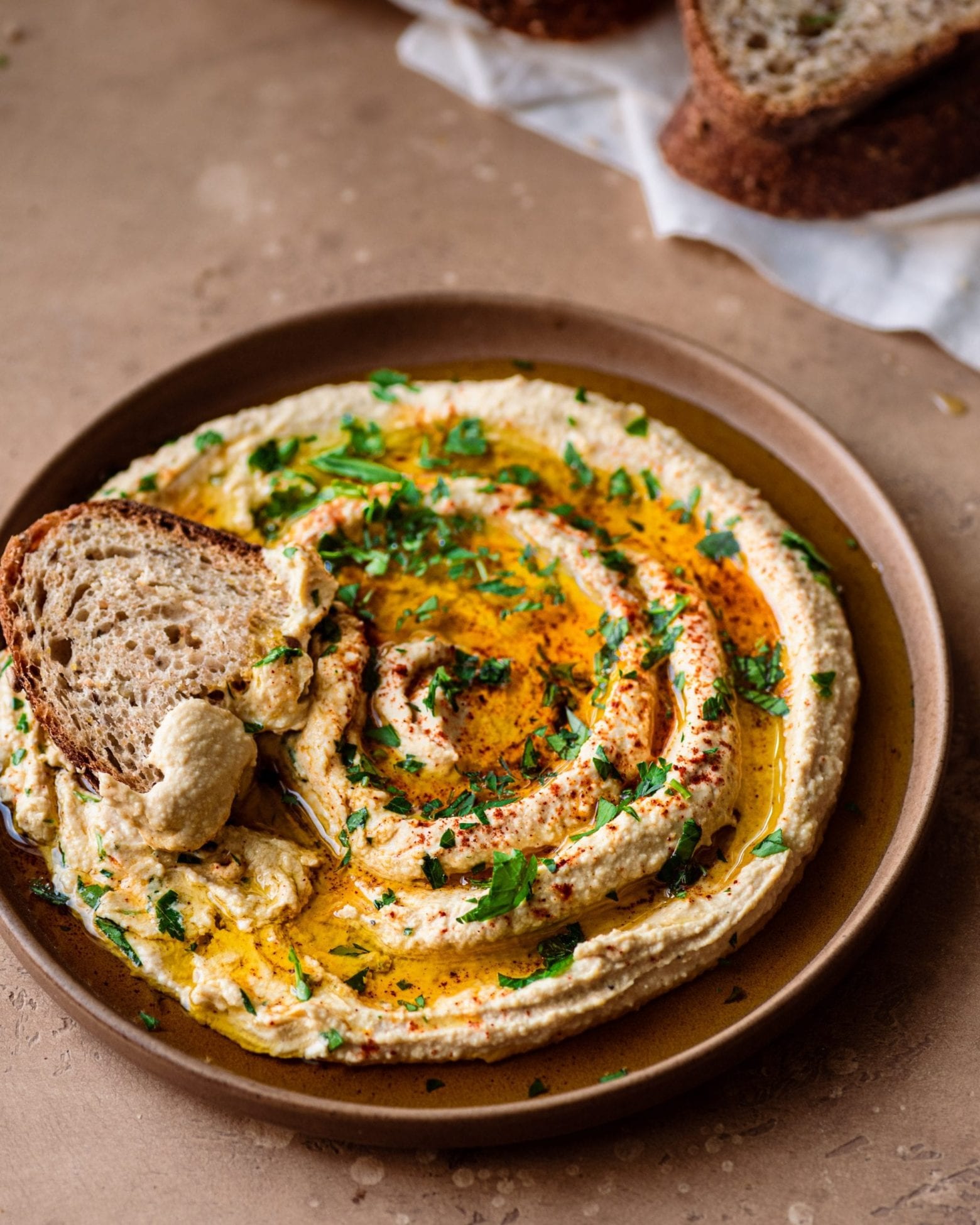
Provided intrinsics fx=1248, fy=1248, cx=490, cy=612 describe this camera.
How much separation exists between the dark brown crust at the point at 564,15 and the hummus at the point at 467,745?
2101 millimetres

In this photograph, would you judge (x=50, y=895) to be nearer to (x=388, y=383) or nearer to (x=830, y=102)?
(x=388, y=383)

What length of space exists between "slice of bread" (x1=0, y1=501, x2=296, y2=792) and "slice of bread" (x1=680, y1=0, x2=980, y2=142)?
2.63 meters

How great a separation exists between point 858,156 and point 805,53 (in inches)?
17.7

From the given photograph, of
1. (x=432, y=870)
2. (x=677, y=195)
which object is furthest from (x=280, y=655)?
(x=677, y=195)

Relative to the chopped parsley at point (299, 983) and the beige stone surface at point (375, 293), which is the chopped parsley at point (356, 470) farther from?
the chopped parsley at point (299, 983)

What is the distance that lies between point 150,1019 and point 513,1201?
1043 mm

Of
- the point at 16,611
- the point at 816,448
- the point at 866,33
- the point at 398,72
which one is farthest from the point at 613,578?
the point at 398,72

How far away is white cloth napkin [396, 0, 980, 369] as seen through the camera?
4.94 metres

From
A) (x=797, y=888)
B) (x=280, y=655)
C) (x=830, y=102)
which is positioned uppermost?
(x=830, y=102)

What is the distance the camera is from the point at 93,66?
6109 millimetres

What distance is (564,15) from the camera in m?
5.45

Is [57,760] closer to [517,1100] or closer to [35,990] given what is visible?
[35,990]

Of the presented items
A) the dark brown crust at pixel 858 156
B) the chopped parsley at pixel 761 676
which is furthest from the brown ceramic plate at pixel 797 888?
the dark brown crust at pixel 858 156

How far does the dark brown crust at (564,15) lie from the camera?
541cm
